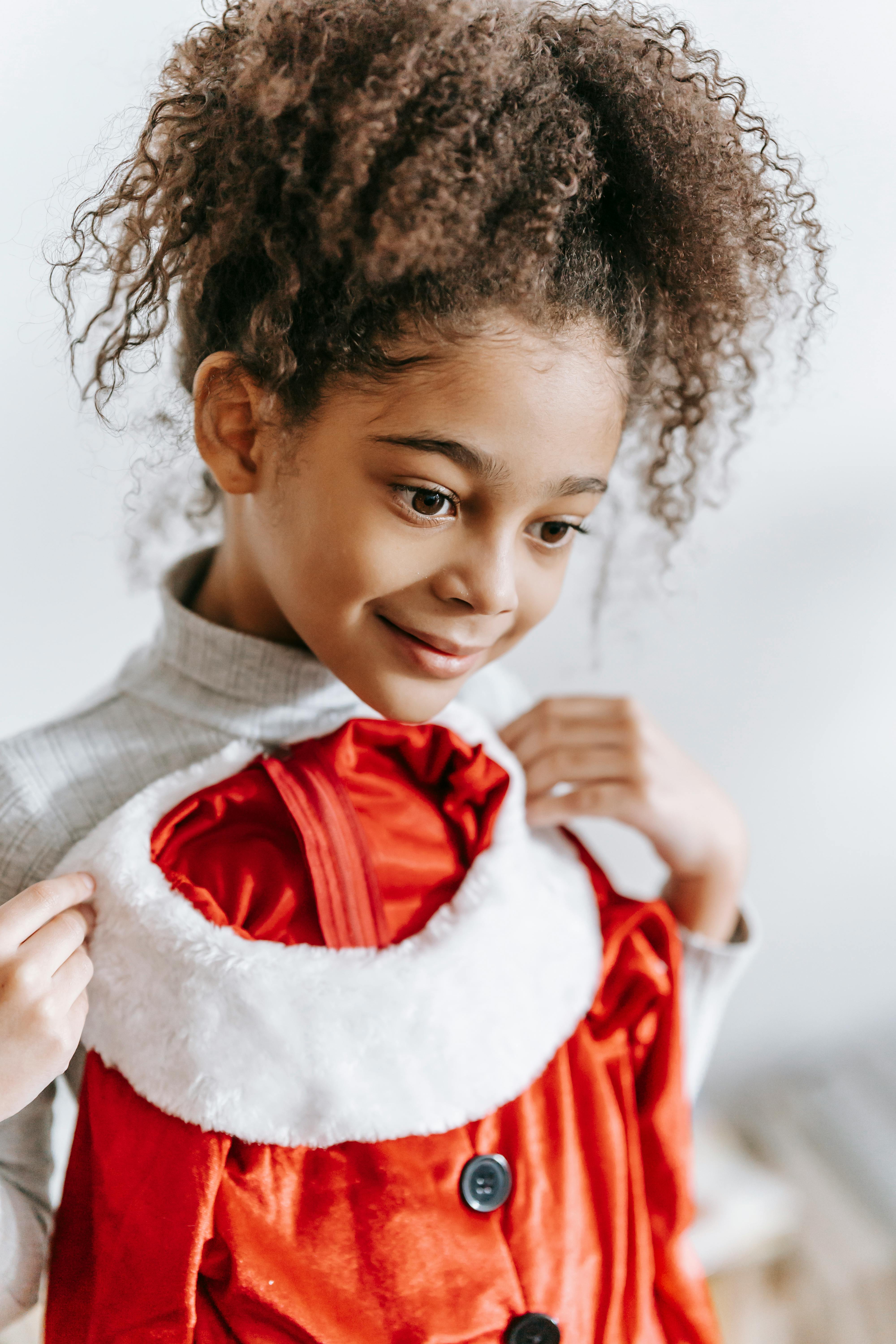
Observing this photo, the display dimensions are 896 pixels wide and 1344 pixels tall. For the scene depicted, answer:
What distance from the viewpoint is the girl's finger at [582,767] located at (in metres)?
0.78

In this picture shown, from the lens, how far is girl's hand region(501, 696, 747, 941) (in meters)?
0.79

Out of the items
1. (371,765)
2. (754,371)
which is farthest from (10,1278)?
(754,371)

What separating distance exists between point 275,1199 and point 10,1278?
7.1 inches

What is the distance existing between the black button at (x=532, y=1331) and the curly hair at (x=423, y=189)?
1.61ft

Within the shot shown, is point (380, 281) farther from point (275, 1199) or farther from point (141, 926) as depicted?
point (275, 1199)

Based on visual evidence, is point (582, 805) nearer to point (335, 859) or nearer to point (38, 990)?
point (335, 859)

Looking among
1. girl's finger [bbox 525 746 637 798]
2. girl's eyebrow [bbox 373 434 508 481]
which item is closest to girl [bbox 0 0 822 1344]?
girl's eyebrow [bbox 373 434 508 481]

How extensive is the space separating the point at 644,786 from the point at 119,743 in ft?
1.22

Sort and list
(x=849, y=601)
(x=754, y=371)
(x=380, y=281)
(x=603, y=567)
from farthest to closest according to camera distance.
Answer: (x=849, y=601), (x=603, y=567), (x=754, y=371), (x=380, y=281)

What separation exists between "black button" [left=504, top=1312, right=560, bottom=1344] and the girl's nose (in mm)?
375

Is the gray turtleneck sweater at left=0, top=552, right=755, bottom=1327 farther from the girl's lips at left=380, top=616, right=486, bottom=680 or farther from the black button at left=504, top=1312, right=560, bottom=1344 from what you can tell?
the black button at left=504, top=1312, right=560, bottom=1344

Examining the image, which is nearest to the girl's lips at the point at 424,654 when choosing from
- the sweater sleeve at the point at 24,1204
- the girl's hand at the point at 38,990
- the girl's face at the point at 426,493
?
the girl's face at the point at 426,493

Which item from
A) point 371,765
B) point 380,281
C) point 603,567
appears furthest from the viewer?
point 603,567

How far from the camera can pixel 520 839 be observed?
648 mm
